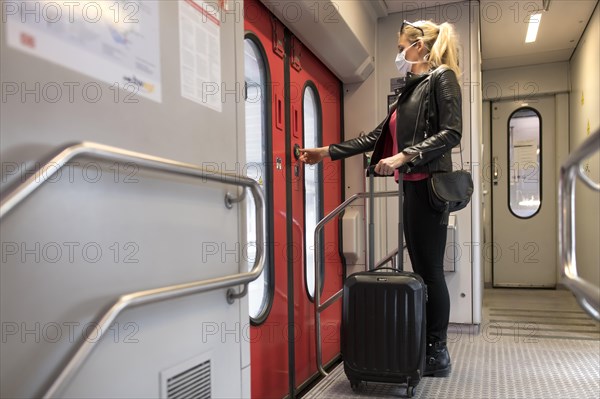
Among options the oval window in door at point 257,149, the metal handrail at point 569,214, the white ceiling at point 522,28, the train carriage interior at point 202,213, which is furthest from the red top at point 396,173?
the white ceiling at point 522,28

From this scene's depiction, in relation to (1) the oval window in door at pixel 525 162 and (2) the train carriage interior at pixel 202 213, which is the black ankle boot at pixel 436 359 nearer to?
(2) the train carriage interior at pixel 202 213

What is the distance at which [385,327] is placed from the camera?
6.45 ft

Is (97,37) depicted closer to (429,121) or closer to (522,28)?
(429,121)

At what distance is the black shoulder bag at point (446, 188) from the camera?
205 cm

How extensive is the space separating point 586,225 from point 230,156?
4.19 meters

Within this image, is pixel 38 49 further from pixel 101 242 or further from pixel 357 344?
pixel 357 344

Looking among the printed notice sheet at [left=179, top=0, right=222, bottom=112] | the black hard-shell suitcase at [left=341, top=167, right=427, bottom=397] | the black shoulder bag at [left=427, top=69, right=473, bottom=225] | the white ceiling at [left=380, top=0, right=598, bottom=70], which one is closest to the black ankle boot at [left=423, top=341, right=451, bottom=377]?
the black hard-shell suitcase at [left=341, top=167, right=427, bottom=397]

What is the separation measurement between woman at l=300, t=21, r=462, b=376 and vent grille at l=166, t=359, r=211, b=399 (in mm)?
1142

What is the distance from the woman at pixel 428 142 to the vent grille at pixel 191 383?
114 cm

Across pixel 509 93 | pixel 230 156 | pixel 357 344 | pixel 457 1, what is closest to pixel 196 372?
pixel 230 156

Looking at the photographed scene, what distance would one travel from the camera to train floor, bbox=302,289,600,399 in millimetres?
2152

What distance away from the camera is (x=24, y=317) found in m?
0.77

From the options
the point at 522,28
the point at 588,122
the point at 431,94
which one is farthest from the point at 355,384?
the point at 522,28

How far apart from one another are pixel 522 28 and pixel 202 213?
14.5ft
